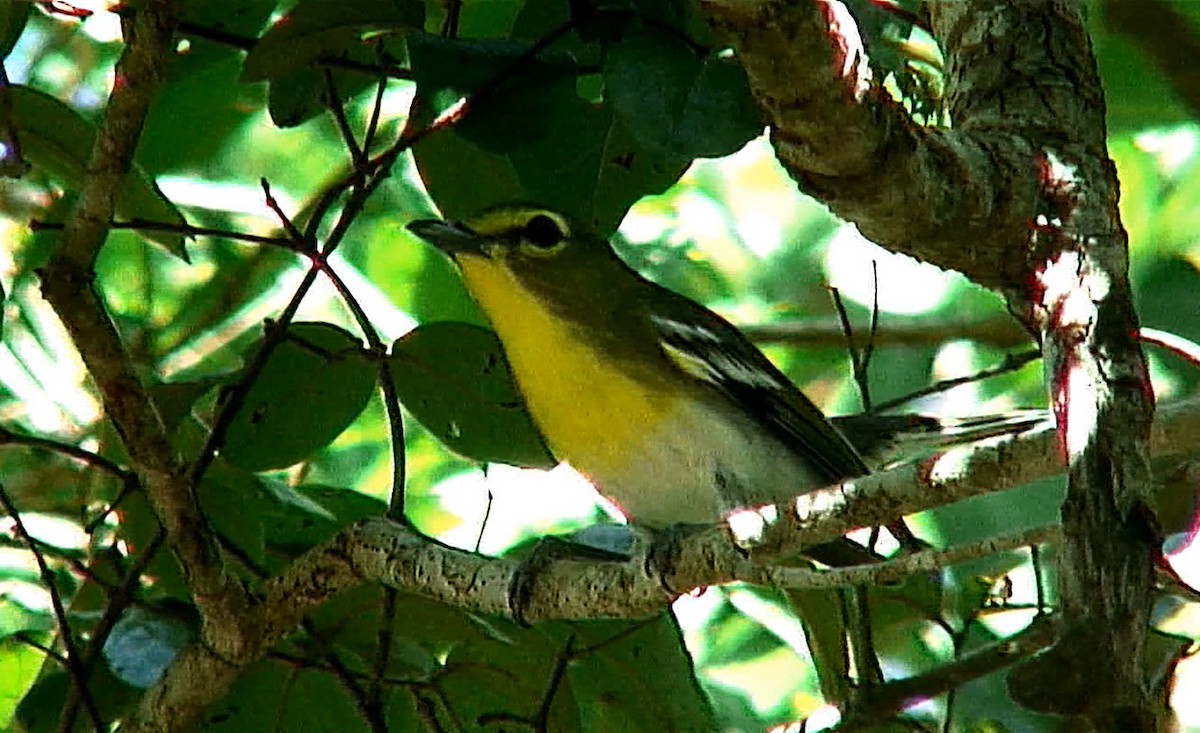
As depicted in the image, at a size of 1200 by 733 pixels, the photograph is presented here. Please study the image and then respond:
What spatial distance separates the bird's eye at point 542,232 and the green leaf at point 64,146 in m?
0.83

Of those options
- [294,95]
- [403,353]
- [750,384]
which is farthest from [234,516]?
[750,384]

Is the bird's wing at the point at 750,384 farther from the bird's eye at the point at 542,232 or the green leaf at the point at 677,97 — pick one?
the green leaf at the point at 677,97

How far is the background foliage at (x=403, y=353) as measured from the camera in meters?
→ 2.09

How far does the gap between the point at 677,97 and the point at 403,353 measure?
577 mm

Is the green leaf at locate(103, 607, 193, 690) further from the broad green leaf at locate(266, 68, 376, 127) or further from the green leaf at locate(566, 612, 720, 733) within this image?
the broad green leaf at locate(266, 68, 376, 127)

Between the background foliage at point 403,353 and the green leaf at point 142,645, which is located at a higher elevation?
the background foliage at point 403,353

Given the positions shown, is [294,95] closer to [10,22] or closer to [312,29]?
[312,29]

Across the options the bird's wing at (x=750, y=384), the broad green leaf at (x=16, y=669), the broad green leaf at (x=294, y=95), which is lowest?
the broad green leaf at (x=16, y=669)

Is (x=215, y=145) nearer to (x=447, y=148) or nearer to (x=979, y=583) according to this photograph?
(x=447, y=148)

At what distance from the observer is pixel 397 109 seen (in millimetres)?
3719

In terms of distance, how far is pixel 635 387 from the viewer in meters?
2.88

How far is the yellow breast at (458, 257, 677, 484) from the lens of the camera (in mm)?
2838

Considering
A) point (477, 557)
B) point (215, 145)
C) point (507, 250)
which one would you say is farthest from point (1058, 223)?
point (215, 145)

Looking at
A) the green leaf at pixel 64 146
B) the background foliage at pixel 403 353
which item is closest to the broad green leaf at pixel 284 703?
the background foliage at pixel 403 353
